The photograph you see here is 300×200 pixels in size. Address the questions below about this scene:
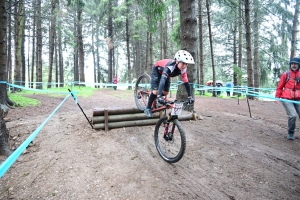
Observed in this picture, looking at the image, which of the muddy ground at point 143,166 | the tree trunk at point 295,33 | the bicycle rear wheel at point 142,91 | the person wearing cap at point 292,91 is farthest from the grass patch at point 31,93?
the tree trunk at point 295,33

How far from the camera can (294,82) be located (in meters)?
5.50

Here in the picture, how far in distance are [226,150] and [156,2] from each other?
6.62m

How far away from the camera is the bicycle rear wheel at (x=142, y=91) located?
614cm

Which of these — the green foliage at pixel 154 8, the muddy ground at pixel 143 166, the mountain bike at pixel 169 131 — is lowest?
the muddy ground at pixel 143 166

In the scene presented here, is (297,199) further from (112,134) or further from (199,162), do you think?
(112,134)

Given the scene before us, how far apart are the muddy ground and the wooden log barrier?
0.18 metres

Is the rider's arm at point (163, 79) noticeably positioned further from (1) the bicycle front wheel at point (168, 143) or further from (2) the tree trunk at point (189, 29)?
(2) the tree trunk at point (189, 29)

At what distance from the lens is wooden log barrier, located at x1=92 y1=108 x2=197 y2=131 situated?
568 centimetres

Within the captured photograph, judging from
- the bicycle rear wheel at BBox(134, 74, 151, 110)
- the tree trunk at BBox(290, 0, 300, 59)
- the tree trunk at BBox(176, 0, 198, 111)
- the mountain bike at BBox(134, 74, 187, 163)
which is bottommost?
the mountain bike at BBox(134, 74, 187, 163)

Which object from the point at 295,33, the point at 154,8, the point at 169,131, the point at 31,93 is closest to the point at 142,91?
the point at 169,131

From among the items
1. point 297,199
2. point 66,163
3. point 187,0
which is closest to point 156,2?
point 187,0

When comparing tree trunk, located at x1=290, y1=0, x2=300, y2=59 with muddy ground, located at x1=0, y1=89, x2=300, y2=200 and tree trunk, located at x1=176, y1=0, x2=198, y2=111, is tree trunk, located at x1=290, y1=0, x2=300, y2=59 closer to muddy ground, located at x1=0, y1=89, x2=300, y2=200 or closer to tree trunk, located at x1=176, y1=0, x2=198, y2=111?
muddy ground, located at x1=0, y1=89, x2=300, y2=200

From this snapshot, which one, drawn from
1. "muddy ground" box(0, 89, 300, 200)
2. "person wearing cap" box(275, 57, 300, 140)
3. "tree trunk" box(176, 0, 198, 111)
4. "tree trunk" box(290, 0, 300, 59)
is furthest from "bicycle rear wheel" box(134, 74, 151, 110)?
"tree trunk" box(290, 0, 300, 59)

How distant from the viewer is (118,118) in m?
5.89
